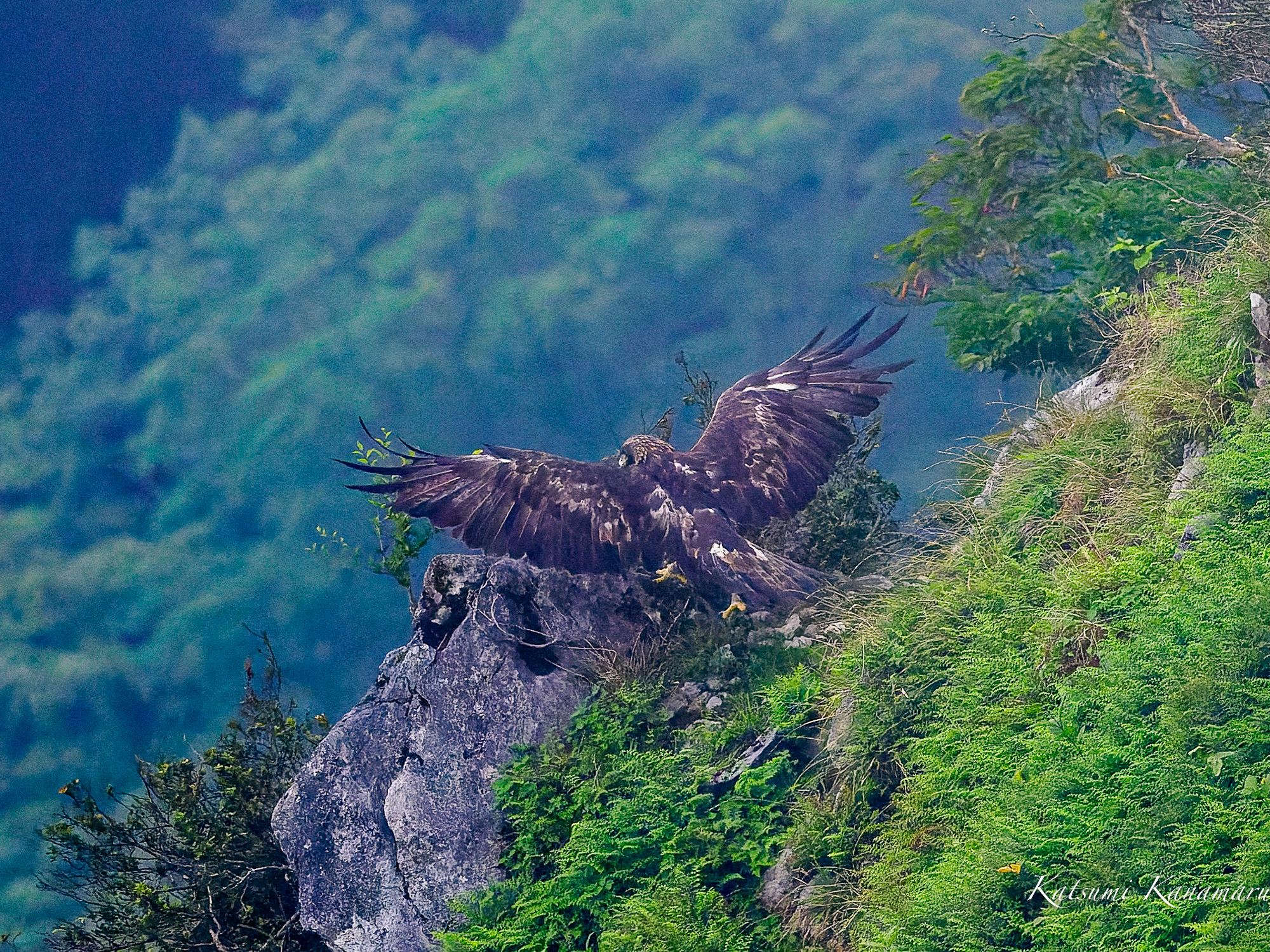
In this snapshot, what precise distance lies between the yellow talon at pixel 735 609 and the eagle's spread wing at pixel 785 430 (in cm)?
62

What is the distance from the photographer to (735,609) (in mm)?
7848

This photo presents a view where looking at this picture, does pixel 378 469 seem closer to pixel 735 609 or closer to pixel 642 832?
pixel 735 609

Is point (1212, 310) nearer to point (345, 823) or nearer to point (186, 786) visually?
point (345, 823)

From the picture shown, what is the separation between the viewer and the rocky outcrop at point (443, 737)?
690cm

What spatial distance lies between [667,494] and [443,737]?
7.92ft

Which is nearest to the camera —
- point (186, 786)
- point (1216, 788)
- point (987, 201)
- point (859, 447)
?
point (1216, 788)

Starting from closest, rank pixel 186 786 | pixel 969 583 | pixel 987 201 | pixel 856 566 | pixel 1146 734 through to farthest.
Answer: pixel 1146 734 → pixel 969 583 → pixel 186 786 → pixel 856 566 → pixel 987 201

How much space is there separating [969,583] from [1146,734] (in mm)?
2007

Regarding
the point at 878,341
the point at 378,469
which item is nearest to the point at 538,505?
the point at 378,469

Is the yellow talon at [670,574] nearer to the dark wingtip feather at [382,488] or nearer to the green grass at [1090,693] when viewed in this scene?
the green grass at [1090,693]

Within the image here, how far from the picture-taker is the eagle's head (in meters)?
8.41

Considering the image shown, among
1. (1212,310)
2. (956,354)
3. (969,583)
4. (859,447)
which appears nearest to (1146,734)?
(969,583)

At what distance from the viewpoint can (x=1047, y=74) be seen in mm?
9922

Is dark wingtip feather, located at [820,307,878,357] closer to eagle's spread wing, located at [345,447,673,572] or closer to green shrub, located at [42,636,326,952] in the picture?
eagle's spread wing, located at [345,447,673,572]
